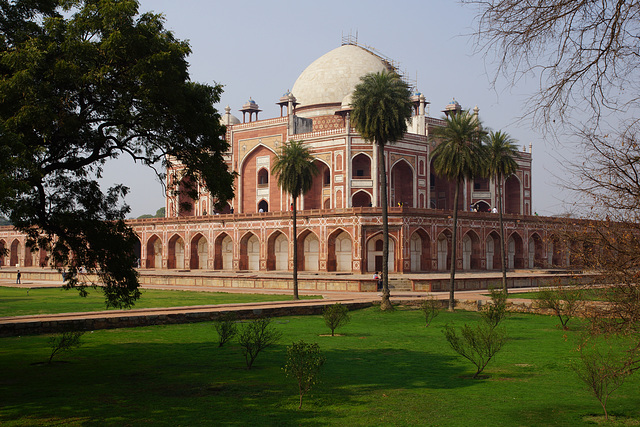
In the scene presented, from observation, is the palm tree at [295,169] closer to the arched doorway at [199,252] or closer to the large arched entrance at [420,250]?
the large arched entrance at [420,250]

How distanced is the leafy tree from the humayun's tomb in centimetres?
2740

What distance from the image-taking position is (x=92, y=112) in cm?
1020

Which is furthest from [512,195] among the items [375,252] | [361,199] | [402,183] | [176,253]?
[176,253]

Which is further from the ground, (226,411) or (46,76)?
(46,76)

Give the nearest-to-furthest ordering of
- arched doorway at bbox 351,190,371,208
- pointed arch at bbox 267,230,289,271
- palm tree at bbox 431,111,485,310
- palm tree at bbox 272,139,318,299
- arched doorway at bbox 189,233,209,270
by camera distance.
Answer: palm tree at bbox 431,111,485,310, palm tree at bbox 272,139,318,299, pointed arch at bbox 267,230,289,271, arched doorway at bbox 351,190,371,208, arched doorway at bbox 189,233,209,270

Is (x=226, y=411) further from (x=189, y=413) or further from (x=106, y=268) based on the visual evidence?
(x=106, y=268)

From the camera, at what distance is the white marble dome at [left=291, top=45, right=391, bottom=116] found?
51406 mm

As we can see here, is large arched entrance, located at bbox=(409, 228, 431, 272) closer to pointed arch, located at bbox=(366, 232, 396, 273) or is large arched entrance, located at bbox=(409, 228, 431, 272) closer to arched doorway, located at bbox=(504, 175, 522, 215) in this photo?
pointed arch, located at bbox=(366, 232, 396, 273)

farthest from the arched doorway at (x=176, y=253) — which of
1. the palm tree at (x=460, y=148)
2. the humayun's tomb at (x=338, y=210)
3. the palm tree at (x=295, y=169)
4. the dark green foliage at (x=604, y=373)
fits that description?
the dark green foliage at (x=604, y=373)

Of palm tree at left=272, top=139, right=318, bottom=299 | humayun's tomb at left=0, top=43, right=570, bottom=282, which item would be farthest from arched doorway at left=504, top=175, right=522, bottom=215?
palm tree at left=272, top=139, right=318, bottom=299

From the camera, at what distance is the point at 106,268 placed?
10.8 m

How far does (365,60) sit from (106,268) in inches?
1809

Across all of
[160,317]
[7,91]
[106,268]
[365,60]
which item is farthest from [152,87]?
[365,60]

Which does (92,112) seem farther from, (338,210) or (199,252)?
(199,252)
